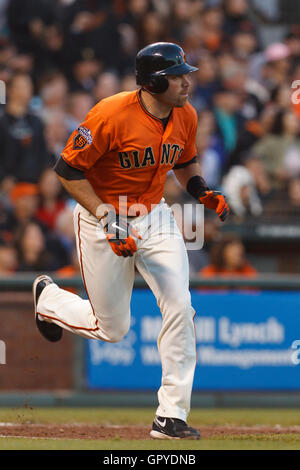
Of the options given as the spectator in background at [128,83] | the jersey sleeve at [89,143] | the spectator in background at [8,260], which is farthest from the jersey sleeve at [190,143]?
the spectator in background at [128,83]

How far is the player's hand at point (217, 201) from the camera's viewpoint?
18.7 ft

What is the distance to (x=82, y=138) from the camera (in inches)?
212

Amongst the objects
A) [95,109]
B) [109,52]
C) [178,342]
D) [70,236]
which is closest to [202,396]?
[70,236]

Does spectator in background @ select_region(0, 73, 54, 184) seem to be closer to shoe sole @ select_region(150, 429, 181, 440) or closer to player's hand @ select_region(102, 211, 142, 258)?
player's hand @ select_region(102, 211, 142, 258)

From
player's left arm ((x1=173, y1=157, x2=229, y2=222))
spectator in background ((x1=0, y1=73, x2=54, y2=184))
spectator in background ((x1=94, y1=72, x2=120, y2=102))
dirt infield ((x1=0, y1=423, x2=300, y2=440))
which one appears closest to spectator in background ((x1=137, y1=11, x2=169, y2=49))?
spectator in background ((x1=94, y1=72, x2=120, y2=102))

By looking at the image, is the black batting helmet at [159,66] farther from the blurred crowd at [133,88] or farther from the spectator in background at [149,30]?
the spectator in background at [149,30]

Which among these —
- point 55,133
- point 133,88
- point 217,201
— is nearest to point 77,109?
point 55,133

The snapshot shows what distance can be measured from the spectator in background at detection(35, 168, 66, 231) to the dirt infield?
3.55 m

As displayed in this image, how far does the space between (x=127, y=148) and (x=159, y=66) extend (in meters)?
0.50

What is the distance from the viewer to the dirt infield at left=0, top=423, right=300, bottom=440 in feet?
18.8

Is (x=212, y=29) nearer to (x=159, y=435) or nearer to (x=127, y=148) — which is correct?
(x=127, y=148)
